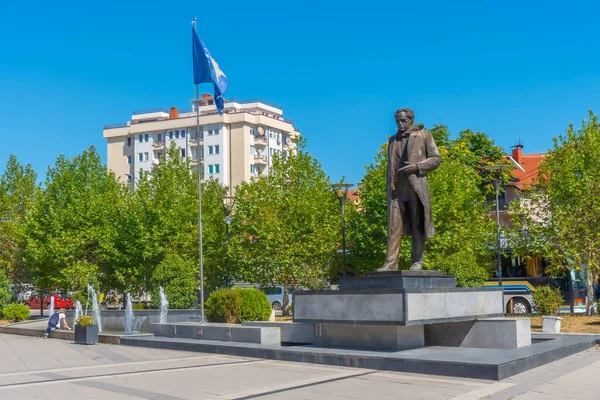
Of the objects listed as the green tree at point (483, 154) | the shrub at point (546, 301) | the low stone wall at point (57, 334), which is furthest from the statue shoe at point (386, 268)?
the green tree at point (483, 154)

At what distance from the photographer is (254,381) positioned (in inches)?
451

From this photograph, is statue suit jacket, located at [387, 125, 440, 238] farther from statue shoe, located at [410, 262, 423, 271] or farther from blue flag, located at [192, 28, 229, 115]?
blue flag, located at [192, 28, 229, 115]

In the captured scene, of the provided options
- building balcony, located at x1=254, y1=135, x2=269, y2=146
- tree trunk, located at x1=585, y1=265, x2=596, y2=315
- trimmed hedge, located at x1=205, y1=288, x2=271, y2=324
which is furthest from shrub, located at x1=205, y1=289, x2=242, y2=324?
building balcony, located at x1=254, y1=135, x2=269, y2=146

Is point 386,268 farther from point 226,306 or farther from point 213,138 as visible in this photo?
point 213,138

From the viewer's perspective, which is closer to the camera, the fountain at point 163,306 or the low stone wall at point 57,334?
the low stone wall at point 57,334

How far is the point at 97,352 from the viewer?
17656 mm

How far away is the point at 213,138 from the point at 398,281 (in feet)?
226

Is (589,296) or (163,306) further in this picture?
(589,296)

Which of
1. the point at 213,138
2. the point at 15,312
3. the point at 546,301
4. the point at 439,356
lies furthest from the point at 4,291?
the point at 213,138

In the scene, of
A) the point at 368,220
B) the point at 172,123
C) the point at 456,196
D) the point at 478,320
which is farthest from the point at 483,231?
the point at 172,123

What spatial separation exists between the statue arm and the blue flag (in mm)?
9510

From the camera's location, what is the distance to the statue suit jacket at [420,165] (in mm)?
14391

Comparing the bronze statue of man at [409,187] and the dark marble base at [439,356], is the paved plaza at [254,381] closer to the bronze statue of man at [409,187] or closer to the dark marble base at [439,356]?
the dark marble base at [439,356]

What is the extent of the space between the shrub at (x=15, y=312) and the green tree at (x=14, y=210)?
5.91 metres
